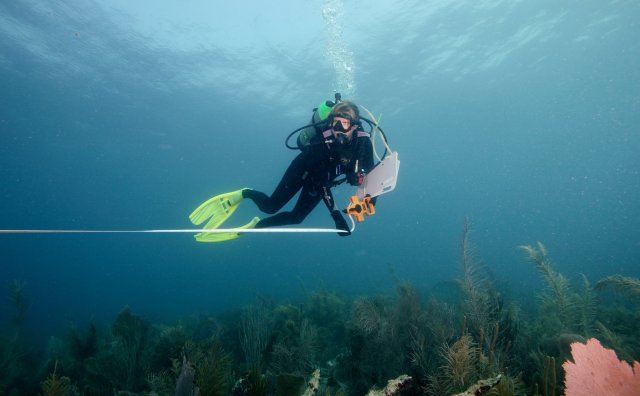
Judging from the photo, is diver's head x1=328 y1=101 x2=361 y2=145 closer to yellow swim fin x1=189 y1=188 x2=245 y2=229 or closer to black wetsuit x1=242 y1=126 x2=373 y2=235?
black wetsuit x1=242 y1=126 x2=373 y2=235

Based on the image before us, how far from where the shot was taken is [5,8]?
16.1m

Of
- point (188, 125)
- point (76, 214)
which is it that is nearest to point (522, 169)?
point (188, 125)

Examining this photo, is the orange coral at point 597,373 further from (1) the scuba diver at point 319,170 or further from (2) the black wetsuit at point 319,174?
(2) the black wetsuit at point 319,174

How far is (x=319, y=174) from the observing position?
208 inches

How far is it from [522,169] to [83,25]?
10498 centimetres

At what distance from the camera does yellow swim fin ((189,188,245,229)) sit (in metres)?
5.36

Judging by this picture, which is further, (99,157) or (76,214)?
(76,214)

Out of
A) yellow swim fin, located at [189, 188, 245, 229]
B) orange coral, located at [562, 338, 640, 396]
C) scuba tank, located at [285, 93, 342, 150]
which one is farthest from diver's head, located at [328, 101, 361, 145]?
orange coral, located at [562, 338, 640, 396]

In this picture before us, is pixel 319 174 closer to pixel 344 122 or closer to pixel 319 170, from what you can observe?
pixel 319 170

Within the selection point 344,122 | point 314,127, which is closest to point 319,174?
point 314,127

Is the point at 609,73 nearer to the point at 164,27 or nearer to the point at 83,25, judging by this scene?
the point at 164,27

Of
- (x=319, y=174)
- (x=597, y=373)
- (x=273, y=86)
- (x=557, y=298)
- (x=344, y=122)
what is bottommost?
(x=597, y=373)

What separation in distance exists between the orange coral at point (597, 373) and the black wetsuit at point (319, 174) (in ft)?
10.2

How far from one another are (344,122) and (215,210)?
8.92ft
